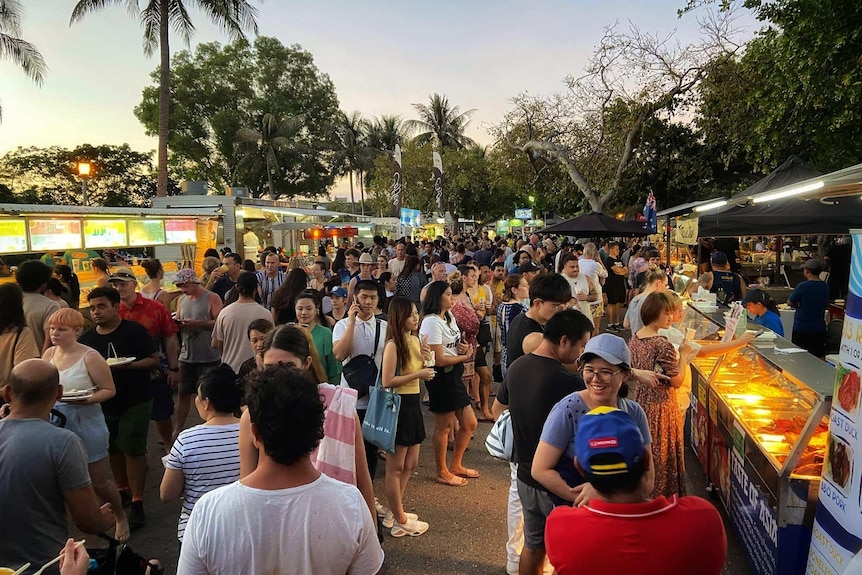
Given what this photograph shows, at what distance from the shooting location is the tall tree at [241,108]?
35625 millimetres

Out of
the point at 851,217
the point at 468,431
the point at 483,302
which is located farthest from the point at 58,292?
the point at 851,217

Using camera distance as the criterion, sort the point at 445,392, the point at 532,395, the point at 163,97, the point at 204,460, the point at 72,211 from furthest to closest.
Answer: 1. the point at 163,97
2. the point at 72,211
3. the point at 445,392
4. the point at 532,395
5. the point at 204,460

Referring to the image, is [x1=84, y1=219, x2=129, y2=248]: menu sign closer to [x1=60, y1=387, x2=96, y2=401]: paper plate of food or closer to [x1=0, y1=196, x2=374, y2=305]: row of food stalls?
[x1=0, y1=196, x2=374, y2=305]: row of food stalls

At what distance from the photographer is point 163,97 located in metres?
19.5

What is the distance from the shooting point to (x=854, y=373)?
2.38 m

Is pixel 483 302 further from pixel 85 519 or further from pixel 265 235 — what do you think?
pixel 265 235

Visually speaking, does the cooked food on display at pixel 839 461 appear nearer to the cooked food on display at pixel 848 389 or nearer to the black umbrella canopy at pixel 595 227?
the cooked food on display at pixel 848 389

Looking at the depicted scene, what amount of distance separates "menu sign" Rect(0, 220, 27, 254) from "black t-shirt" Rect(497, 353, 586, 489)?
27.2 feet

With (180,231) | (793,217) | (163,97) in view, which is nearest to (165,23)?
(163,97)

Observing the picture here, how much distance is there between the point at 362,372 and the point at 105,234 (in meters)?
7.68

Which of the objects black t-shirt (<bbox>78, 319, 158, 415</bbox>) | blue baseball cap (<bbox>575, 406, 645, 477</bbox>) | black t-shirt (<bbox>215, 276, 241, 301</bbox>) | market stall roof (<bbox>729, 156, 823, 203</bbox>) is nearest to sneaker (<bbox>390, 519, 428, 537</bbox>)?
black t-shirt (<bbox>78, 319, 158, 415</bbox>)

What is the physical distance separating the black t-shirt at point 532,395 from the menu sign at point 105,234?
29.3ft

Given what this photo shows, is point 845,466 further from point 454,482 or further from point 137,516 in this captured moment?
point 137,516

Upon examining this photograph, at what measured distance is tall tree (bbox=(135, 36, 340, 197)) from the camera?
117ft
